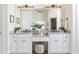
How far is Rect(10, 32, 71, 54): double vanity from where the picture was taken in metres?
4.75

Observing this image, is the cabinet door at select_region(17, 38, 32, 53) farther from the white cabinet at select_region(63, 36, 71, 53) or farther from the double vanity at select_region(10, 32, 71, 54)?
the white cabinet at select_region(63, 36, 71, 53)

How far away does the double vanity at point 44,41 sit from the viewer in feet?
15.6

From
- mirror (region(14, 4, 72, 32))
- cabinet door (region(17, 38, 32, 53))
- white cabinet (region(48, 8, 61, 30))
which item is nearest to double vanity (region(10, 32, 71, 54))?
cabinet door (region(17, 38, 32, 53))

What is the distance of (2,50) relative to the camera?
14.2 ft

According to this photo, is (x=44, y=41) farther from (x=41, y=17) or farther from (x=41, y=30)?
(x=41, y=17)

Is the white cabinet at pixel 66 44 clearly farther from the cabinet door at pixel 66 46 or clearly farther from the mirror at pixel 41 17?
the mirror at pixel 41 17

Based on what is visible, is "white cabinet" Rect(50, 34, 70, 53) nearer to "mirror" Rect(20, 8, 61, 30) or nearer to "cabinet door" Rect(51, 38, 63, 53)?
"cabinet door" Rect(51, 38, 63, 53)

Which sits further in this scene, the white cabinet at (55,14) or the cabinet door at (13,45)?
the white cabinet at (55,14)

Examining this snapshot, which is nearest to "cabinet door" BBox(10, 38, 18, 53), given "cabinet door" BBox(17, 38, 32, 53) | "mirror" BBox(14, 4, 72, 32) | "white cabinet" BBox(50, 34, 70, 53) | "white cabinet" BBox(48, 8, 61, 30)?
"cabinet door" BBox(17, 38, 32, 53)

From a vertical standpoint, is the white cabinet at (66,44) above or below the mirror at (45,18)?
below

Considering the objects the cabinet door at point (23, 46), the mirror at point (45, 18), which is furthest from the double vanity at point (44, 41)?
the mirror at point (45, 18)

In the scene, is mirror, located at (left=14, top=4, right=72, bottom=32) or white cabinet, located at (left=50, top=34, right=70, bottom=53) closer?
white cabinet, located at (left=50, top=34, right=70, bottom=53)

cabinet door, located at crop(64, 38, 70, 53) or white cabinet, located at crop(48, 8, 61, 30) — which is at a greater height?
white cabinet, located at crop(48, 8, 61, 30)
